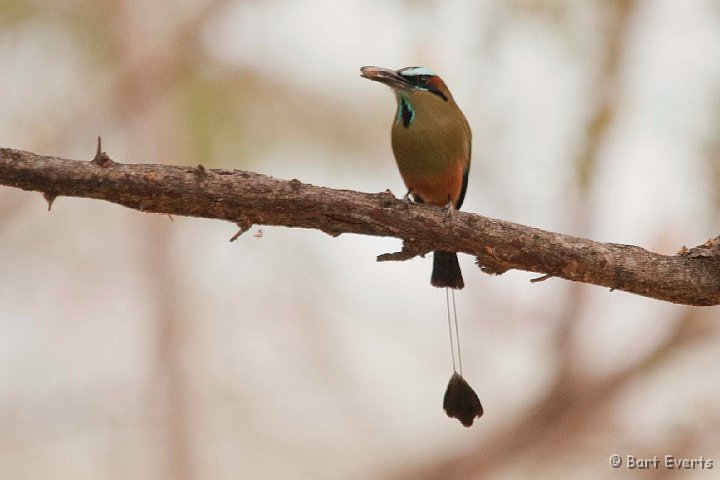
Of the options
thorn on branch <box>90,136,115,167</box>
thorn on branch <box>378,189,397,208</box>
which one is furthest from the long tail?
thorn on branch <box>90,136,115,167</box>

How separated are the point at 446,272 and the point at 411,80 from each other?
38.1 inches

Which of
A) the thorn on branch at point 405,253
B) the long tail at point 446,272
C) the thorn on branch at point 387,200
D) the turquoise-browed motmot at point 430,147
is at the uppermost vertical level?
the turquoise-browed motmot at point 430,147

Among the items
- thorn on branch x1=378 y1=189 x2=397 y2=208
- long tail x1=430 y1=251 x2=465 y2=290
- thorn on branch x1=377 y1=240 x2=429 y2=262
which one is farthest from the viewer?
long tail x1=430 y1=251 x2=465 y2=290

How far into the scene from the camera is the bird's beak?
4168mm

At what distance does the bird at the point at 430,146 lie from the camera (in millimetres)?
4012

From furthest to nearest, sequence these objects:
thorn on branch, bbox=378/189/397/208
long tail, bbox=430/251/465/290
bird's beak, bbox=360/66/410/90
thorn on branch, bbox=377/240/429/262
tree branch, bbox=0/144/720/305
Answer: bird's beak, bbox=360/66/410/90, long tail, bbox=430/251/465/290, thorn on branch, bbox=377/240/429/262, thorn on branch, bbox=378/189/397/208, tree branch, bbox=0/144/720/305

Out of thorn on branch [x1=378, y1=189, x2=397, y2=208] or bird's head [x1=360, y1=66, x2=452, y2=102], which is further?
bird's head [x1=360, y1=66, x2=452, y2=102]

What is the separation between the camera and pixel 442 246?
313 cm

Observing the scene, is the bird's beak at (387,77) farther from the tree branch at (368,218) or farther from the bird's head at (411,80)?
the tree branch at (368,218)

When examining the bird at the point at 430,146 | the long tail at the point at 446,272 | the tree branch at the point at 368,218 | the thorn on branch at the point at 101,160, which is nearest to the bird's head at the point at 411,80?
the bird at the point at 430,146

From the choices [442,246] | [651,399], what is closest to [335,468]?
[651,399]

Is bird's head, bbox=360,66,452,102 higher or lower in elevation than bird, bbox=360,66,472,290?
higher

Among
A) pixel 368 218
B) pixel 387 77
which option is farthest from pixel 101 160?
pixel 387 77

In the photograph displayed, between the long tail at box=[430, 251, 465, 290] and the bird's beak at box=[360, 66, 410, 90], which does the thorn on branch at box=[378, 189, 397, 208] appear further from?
the bird's beak at box=[360, 66, 410, 90]
